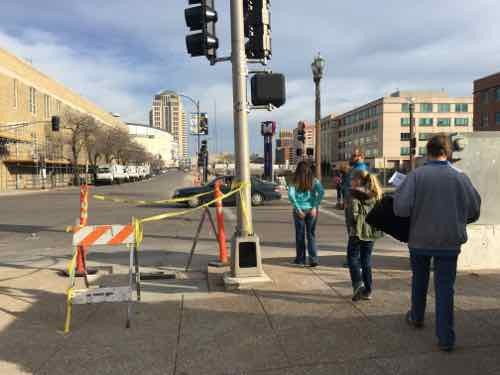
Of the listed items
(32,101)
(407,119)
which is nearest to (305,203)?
(32,101)

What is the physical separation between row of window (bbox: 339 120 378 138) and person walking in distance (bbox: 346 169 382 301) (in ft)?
342

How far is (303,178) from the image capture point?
6.61 metres

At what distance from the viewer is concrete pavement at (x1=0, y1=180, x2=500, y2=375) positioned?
3373 mm

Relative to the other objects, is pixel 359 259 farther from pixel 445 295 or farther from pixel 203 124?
pixel 203 124

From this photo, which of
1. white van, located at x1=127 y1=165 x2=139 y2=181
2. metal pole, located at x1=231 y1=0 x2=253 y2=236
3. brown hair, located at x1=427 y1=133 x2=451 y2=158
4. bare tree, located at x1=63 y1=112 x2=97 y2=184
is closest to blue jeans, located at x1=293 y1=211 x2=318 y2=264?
metal pole, located at x1=231 y1=0 x2=253 y2=236

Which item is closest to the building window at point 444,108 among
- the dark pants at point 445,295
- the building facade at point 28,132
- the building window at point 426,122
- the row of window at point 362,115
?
the building window at point 426,122

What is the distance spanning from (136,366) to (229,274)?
7.99 feet

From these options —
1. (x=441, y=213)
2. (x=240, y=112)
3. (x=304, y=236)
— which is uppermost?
(x=240, y=112)

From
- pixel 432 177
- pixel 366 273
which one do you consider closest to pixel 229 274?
pixel 366 273

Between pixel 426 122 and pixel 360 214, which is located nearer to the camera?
pixel 360 214

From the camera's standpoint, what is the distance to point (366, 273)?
483 centimetres

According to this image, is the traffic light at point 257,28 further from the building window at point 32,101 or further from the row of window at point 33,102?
the building window at point 32,101

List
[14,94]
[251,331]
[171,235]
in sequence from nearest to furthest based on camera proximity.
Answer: [251,331] < [171,235] < [14,94]

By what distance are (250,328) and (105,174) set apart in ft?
176
